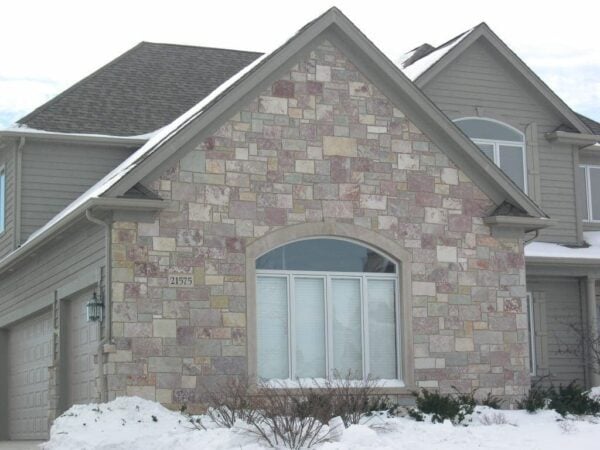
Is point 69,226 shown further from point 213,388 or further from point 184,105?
point 184,105

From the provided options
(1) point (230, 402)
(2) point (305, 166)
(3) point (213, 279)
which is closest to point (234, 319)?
(3) point (213, 279)

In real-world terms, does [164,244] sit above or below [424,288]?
above

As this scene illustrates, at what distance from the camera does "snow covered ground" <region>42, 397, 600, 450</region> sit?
38.6 feet

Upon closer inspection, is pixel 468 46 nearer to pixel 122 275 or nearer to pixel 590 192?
pixel 590 192

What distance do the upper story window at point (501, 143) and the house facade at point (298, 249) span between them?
407cm

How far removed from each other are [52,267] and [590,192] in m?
11.6

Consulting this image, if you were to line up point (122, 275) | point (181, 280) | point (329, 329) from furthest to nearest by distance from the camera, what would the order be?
point (329, 329) < point (181, 280) < point (122, 275)

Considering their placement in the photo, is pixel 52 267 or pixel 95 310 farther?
pixel 52 267

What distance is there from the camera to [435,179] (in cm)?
1692

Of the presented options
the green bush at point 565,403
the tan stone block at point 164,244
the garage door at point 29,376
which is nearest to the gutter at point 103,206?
the tan stone block at point 164,244

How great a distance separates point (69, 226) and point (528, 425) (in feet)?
23.9

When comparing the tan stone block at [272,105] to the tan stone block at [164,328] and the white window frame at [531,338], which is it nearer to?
the tan stone block at [164,328]

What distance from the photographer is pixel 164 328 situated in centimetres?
1485

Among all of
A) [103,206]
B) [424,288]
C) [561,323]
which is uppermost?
[103,206]
